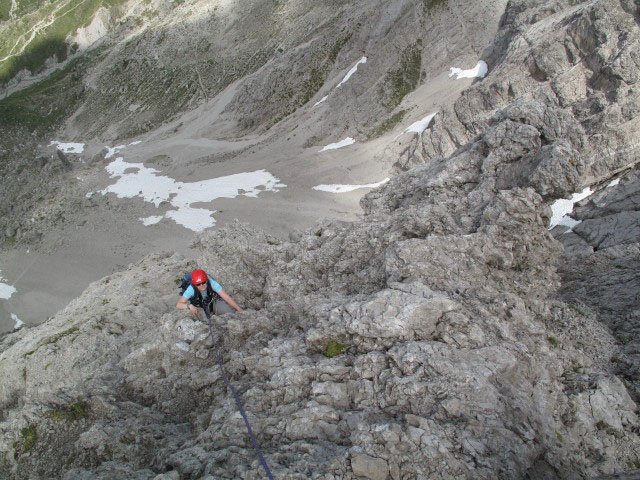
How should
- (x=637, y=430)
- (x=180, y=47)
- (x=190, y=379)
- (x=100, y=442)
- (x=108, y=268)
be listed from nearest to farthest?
(x=637, y=430), (x=100, y=442), (x=190, y=379), (x=108, y=268), (x=180, y=47)

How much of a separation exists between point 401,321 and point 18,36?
161846 millimetres

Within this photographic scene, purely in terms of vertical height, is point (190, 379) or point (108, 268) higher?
point (190, 379)

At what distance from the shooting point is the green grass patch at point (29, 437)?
7699 millimetres

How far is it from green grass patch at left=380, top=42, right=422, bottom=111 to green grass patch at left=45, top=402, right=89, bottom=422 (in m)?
52.0

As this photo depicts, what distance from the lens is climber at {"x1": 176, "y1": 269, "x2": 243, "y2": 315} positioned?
10523mm

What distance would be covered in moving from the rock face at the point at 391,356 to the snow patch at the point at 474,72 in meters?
42.1

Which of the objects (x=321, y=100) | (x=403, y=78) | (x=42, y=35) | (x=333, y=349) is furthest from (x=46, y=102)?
(x=333, y=349)

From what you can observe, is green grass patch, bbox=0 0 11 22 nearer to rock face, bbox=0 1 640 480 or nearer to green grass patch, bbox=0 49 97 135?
green grass patch, bbox=0 49 97 135

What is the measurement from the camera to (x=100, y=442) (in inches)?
296

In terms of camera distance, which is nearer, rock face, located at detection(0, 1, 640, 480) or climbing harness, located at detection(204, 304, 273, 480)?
climbing harness, located at detection(204, 304, 273, 480)

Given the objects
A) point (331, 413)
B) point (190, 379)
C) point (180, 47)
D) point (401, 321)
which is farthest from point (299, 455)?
point (180, 47)

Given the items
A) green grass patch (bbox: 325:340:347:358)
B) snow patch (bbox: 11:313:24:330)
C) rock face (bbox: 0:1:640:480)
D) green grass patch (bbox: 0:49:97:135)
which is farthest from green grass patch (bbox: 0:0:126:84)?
green grass patch (bbox: 325:340:347:358)

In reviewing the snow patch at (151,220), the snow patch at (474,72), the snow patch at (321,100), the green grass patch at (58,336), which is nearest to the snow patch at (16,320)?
the snow patch at (151,220)

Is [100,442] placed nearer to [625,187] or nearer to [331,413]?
[331,413]
